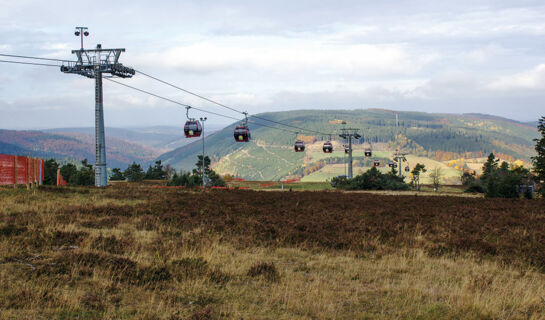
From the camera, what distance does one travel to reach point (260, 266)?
1109 centimetres

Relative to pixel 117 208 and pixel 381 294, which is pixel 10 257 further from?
pixel 117 208

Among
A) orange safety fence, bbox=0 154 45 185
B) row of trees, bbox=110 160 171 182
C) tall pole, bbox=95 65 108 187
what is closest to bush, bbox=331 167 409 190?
tall pole, bbox=95 65 108 187

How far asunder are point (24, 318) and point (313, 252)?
8785 millimetres

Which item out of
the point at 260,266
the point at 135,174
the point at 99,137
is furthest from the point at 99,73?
the point at 135,174

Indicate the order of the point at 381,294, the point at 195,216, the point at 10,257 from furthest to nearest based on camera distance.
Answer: the point at 195,216 < the point at 10,257 < the point at 381,294

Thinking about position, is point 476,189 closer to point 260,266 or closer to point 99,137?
point 99,137

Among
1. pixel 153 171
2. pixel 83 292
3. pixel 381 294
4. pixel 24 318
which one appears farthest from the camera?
pixel 153 171

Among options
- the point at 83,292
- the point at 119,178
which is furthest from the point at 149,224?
the point at 119,178

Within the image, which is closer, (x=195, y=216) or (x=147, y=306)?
(x=147, y=306)

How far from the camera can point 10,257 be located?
10906 millimetres

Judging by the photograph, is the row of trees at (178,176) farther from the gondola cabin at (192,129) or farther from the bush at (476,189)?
the bush at (476,189)

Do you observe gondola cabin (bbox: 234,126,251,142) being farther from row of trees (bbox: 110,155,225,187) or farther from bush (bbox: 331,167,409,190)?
row of trees (bbox: 110,155,225,187)

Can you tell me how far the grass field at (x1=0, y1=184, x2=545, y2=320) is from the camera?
8.09 meters

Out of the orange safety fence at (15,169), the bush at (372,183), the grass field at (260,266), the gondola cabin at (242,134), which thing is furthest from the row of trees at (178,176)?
the grass field at (260,266)
